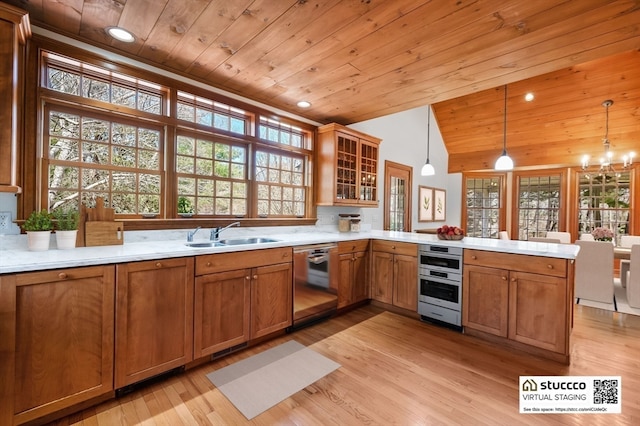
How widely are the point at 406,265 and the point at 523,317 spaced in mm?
1177

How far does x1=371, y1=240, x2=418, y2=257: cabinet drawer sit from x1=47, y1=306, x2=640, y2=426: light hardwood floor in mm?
855

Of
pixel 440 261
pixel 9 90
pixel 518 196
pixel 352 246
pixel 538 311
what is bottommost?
pixel 538 311

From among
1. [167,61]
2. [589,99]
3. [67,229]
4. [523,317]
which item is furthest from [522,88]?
[67,229]

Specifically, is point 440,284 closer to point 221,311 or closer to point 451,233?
point 451,233

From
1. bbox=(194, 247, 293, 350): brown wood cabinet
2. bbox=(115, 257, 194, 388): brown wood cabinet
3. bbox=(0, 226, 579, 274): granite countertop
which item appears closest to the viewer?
bbox=(0, 226, 579, 274): granite countertop

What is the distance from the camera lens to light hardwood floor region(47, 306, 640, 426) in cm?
170

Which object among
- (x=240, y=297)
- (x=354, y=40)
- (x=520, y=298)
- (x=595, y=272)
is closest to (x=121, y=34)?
(x=354, y=40)

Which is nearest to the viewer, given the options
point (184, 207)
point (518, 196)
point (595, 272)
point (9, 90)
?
point (9, 90)

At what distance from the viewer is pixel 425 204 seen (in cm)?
632

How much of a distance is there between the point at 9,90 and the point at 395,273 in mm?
3584

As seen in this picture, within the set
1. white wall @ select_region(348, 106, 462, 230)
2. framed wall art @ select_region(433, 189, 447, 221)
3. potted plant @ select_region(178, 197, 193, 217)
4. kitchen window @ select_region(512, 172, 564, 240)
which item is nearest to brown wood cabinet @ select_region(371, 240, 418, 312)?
white wall @ select_region(348, 106, 462, 230)

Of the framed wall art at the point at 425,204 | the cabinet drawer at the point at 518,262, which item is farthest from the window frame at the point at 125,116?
the framed wall art at the point at 425,204

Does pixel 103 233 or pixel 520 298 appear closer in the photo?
pixel 103 233

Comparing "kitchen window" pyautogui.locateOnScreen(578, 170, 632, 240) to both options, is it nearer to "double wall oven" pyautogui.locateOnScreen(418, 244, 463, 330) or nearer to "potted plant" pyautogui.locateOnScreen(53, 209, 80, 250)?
"double wall oven" pyautogui.locateOnScreen(418, 244, 463, 330)
